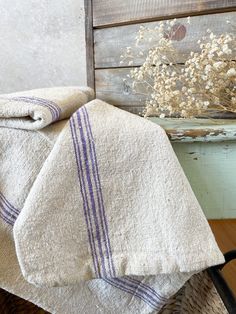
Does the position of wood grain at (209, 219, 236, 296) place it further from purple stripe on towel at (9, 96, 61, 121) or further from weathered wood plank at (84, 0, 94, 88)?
weathered wood plank at (84, 0, 94, 88)

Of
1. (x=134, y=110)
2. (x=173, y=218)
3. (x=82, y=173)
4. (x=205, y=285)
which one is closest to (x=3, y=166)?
(x=82, y=173)

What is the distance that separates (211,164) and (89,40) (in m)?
0.57

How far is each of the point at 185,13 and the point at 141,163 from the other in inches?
20.4

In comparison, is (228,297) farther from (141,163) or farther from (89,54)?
(89,54)

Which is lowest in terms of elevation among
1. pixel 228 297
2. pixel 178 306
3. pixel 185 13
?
pixel 178 306

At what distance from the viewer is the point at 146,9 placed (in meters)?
0.78

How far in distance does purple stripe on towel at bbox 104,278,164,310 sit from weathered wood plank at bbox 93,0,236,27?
60 centimetres

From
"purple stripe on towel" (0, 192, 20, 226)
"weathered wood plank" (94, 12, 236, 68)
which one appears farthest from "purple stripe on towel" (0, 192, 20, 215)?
"weathered wood plank" (94, 12, 236, 68)

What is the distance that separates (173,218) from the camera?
32 centimetres

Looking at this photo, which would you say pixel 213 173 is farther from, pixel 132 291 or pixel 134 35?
pixel 134 35

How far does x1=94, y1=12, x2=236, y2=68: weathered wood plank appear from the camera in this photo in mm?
677

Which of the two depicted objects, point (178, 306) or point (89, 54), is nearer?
point (178, 306)

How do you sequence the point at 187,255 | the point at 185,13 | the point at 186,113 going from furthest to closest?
the point at 185,13 → the point at 186,113 → the point at 187,255

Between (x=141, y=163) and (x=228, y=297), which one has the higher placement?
(x=141, y=163)
